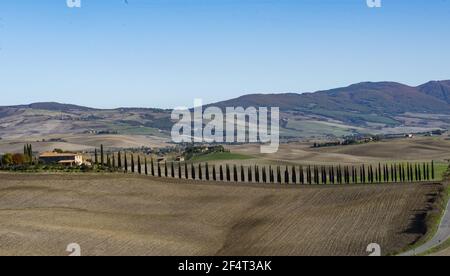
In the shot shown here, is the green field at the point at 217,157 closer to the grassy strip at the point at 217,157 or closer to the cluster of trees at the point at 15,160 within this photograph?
the grassy strip at the point at 217,157

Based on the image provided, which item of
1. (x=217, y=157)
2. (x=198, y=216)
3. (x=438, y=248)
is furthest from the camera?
(x=217, y=157)

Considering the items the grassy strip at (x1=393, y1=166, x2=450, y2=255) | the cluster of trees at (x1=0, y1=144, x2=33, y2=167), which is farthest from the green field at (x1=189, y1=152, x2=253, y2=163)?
the grassy strip at (x1=393, y1=166, x2=450, y2=255)

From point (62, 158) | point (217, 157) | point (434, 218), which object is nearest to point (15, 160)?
point (62, 158)

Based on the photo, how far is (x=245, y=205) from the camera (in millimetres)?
81750

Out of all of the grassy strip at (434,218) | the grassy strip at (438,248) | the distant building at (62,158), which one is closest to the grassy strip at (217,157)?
the distant building at (62,158)

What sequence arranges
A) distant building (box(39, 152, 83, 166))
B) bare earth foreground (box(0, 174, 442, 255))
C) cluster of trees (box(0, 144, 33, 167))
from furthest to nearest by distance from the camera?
distant building (box(39, 152, 83, 166)) → cluster of trees (box(0, 144, 33, 167)) → bare earth foreground (box(0, 174, 442, 255))

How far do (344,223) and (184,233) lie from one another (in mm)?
14731

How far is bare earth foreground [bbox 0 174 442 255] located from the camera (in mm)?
55094

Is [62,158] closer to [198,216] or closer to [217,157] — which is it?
[217,157]

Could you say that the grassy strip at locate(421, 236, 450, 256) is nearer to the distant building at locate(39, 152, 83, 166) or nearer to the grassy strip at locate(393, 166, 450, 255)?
the grassy strip at locate(393, 166, 450, 255)

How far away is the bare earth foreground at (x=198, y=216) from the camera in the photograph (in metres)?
55.1

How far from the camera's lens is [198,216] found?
243 feet
